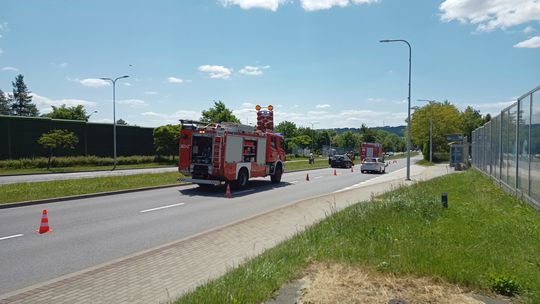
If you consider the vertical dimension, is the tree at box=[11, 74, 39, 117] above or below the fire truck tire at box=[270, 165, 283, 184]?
above

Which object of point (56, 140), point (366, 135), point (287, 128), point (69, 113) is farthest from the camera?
point (366, 135)

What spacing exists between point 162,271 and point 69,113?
90.9 meters

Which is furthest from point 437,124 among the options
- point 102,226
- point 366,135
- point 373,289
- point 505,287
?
point 366,135

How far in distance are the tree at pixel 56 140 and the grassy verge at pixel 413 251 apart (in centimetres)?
3587

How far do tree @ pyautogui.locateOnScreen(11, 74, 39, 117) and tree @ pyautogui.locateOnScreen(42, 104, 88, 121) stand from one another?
21246mm

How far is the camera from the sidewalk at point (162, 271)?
209 inches

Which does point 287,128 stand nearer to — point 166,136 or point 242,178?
point 166,136

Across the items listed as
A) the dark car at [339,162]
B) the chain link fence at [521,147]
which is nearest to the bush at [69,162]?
the dark car at [339,162]

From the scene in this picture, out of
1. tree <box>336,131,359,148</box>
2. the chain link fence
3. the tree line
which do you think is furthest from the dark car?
tree <box>336,131,359,148</box>

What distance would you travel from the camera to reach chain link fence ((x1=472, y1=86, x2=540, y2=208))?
10312mm

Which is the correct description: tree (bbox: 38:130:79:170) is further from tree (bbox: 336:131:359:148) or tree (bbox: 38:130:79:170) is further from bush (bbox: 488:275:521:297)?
tree (bbox: 336:131:359:148)

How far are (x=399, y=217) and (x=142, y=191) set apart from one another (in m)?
12.5

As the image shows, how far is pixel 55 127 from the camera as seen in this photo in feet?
146

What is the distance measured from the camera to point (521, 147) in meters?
12.2
